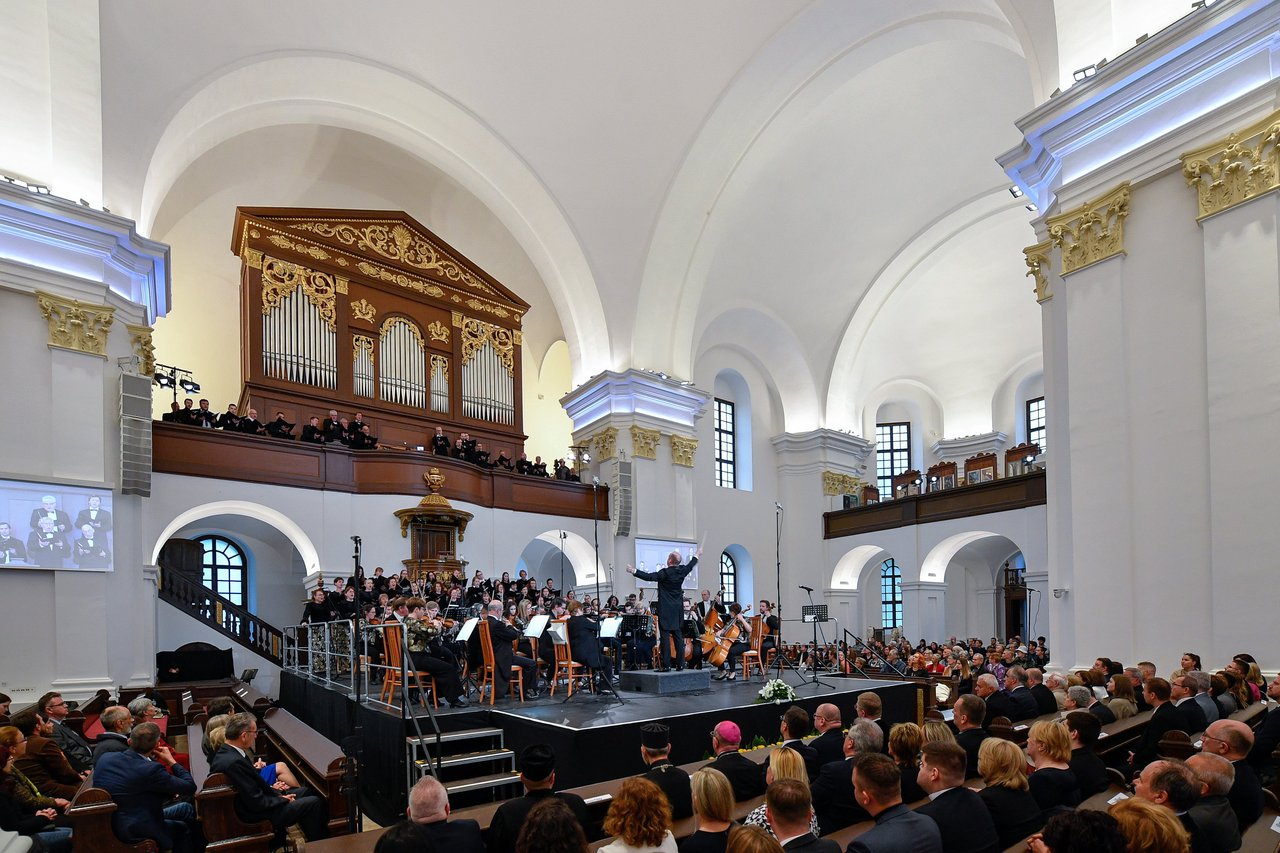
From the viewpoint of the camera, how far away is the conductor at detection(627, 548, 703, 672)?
10.7m

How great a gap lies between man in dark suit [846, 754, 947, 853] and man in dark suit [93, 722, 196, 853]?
14.6 ft

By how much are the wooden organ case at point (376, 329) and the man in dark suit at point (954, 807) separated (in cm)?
1529

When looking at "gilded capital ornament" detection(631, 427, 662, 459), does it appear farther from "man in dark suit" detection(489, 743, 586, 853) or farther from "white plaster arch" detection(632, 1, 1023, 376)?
"man in dark suit" detection(489, 743, 586, 853)

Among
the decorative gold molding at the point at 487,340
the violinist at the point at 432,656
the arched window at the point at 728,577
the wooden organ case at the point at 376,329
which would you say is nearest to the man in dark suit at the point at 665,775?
the violinist at the point at 432,656

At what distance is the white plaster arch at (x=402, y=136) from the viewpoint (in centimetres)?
1503

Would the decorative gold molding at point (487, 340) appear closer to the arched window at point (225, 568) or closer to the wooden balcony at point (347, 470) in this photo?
the wooden balcony at point (347, 470)

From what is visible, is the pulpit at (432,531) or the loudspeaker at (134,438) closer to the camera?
the loudspeaker at (134,438)

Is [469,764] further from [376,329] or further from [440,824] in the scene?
[376,329]

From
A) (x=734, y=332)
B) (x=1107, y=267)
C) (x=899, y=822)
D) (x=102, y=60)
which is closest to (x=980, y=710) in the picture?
(x=899, y=822)

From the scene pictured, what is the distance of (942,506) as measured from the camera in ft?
71.1

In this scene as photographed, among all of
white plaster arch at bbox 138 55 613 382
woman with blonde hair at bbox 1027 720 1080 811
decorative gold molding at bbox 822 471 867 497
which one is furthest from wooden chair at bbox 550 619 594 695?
decorative gold molding at bbox 822 471 867 497

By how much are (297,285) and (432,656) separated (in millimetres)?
10836

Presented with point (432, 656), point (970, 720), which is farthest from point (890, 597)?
point (970, 720)

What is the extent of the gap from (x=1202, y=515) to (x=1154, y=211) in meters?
3.43
